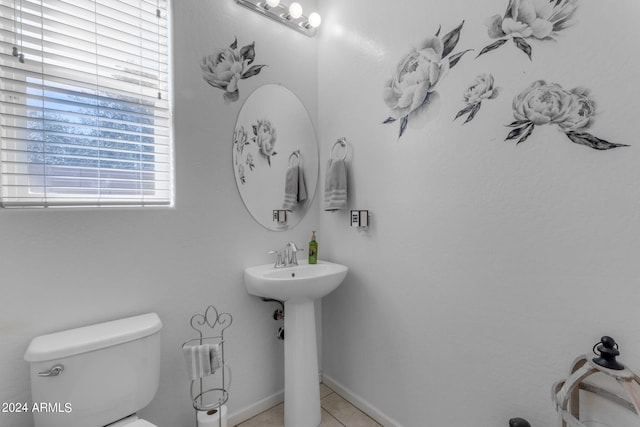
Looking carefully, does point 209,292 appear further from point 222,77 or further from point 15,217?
point 222,77

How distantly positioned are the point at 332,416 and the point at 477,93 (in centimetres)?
191

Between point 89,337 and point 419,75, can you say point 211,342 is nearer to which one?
point 89,337

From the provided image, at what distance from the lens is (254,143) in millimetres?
1767

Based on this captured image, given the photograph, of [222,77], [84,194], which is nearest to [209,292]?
[84,194]

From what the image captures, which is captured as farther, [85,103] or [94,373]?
[85,103]

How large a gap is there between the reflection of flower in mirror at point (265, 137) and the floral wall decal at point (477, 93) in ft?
3.58

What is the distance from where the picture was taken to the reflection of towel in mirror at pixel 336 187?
1.75 m

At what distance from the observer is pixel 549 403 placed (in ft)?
3.48

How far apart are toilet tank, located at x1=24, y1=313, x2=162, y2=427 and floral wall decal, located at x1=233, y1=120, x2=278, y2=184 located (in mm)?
943

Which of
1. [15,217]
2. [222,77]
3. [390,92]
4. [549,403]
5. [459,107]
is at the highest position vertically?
[222,77]

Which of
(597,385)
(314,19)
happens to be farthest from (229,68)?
(597,385)

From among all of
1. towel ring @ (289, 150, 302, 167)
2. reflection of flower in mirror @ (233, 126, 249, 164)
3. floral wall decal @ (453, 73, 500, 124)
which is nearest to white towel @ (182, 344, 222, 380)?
reflection of flower in mirror @ (233, 126, 249, 164)

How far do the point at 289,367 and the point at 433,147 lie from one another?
1425 millimetres

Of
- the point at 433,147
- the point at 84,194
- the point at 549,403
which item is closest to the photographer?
the point at 549,403
